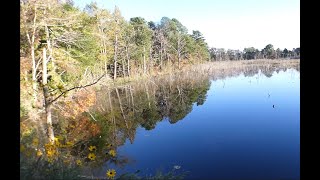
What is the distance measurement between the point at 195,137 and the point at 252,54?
8042 cm

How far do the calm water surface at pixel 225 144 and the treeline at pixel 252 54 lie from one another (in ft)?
208

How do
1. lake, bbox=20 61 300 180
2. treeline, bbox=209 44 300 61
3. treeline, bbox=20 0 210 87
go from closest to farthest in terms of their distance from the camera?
lake, bbox=20 61 300 180 → treeline, bbox=20 0 210 87 → treeline, bbox=209 44 300 61

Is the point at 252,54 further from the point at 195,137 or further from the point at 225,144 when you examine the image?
the point at 225,144

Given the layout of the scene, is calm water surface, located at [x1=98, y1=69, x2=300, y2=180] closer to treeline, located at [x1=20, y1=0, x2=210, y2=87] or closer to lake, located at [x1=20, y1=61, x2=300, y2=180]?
lake, located at [x1=20, y1=61, x2=300, y2=180]

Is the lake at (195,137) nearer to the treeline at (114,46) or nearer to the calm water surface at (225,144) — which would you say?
the calm water surface at (225,144)

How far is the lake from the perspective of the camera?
312 inches

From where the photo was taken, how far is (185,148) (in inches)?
390

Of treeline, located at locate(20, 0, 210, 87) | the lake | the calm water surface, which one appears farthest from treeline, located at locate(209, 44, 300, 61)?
the calm water surface

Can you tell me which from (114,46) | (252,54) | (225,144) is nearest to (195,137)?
(225,144)

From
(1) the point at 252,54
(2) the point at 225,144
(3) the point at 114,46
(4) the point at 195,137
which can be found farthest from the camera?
(1) the point at 252,54

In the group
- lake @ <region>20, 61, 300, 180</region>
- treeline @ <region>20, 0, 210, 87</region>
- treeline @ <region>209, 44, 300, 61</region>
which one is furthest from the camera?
treeline @ <region>209, 44, 300, 61</region>

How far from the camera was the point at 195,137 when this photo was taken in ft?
36.1

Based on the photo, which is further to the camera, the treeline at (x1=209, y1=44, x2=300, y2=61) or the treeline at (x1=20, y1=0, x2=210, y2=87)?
the treeline at (x1=209, y1=44, x2=300, y2=61)
